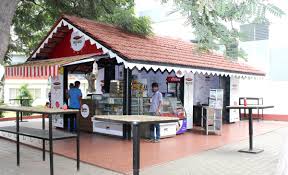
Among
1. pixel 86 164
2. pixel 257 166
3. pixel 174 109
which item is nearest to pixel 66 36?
pixel 174 109

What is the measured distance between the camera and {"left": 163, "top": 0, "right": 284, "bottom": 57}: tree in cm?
366

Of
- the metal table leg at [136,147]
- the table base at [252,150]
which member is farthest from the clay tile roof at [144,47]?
the metal table leg at [136,147]

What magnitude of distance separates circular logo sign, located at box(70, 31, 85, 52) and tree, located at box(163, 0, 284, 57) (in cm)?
660

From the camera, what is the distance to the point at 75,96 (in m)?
11.7

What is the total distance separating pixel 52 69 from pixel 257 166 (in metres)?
5.62

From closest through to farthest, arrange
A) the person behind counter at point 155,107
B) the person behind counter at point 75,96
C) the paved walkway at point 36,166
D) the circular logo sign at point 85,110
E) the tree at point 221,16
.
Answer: the tree at point 221,16 → the paved walkway at point 36,166 → the person behind counter at point 155,107 → the person behind counter at point 75,96 → the circular logo sign at point 85,110

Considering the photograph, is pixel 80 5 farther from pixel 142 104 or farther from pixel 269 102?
pixel 269 102

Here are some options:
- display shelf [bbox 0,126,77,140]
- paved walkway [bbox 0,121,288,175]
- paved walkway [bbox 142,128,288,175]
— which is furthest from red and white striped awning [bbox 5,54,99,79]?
paved walkway [bbox 142,128,288,175]

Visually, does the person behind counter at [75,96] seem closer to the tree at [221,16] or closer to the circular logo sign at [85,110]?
the circular logo sign at [85,110]

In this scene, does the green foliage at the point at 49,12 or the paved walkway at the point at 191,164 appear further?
the green foliage at the point at 49,12

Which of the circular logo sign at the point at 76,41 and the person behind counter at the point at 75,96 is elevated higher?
the circular logo sign at the point at 76,41

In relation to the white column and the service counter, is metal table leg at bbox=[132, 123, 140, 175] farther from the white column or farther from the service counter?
the white column

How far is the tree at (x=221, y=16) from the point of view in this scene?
366 cm

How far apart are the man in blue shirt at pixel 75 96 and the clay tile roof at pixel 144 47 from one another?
201 centimetres
